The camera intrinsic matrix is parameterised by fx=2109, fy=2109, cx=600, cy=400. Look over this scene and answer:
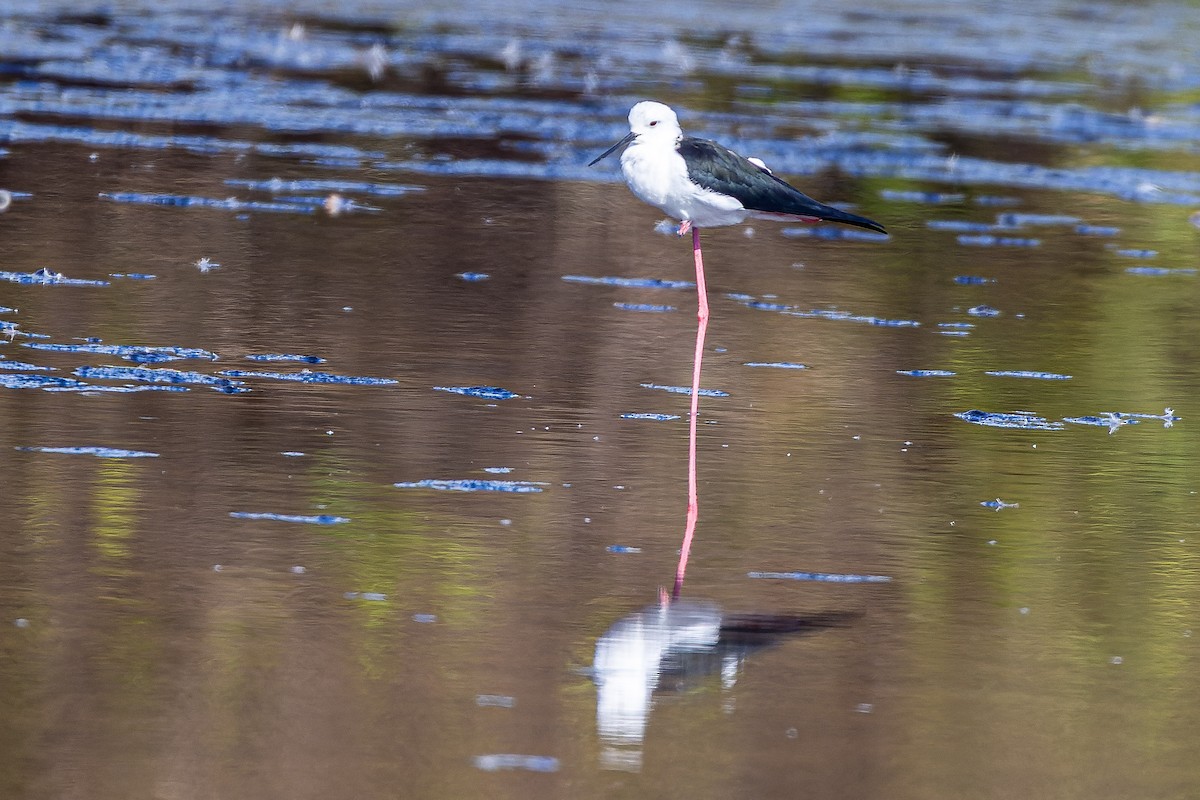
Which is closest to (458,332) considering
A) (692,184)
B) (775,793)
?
(692,184)

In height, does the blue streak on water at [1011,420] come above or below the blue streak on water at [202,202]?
below

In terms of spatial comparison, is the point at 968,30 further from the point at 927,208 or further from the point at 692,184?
the point at 692,184

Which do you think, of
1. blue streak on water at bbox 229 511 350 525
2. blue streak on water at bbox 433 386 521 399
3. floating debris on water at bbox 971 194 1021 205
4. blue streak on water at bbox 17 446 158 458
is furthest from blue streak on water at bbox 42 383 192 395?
floating debris on water at bbox 971 194 1021 205

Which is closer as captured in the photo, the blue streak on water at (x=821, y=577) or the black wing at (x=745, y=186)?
the blue streak on water at (x=821, y=577)

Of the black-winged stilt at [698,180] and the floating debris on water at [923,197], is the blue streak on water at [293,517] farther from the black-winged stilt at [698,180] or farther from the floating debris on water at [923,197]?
the floating debris on water at [923,197]

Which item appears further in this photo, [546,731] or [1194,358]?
[1194,358]

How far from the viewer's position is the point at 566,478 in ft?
20.6

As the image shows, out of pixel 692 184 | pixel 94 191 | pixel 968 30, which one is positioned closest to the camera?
pixel 692 184

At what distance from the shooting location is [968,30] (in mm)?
25703

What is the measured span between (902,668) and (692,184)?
3.18m

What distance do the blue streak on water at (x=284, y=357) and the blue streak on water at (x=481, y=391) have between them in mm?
573

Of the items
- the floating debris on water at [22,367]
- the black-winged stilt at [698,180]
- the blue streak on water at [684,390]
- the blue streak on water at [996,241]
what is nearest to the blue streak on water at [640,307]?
the black-winged stilt at [698,180]

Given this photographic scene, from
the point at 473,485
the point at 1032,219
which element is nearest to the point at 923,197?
the point at 1032,219

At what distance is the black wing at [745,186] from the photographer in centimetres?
768
